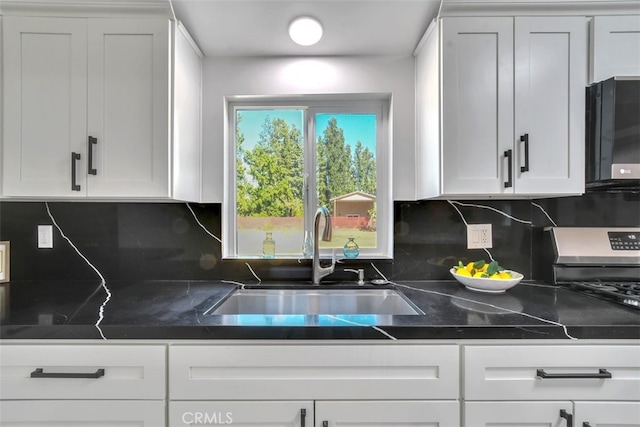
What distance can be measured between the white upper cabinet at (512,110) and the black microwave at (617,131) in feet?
0.20

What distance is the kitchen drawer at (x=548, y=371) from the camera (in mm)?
917

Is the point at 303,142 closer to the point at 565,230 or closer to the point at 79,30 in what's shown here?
the point at 79,30

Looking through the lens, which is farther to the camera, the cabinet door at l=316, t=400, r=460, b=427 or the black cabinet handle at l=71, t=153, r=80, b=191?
the black cabinet handle at l=71, t=153, r=80, b=191

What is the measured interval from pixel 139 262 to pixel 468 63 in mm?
1894

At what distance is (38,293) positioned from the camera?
1.30 meters

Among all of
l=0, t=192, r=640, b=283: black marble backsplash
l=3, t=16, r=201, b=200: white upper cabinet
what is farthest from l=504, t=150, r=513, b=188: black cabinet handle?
l=3, t=16, r=201, b=200: white upper cabinet

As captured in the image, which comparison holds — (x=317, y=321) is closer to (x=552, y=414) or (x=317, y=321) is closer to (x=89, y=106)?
(x=552, y=414)

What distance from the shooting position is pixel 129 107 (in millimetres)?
1245

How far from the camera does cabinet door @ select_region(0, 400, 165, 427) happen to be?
36.1 inches

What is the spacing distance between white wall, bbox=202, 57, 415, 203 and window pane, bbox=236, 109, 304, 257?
0.14 metres

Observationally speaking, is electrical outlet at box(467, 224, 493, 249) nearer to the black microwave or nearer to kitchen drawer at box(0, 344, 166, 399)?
the black microwave

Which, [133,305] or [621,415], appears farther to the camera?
[133,305]

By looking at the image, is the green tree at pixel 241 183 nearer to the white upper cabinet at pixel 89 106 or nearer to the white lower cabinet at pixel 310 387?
the white upper cabinet at pixel 89 106

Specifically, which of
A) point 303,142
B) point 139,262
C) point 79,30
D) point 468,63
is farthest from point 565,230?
point 79,30
